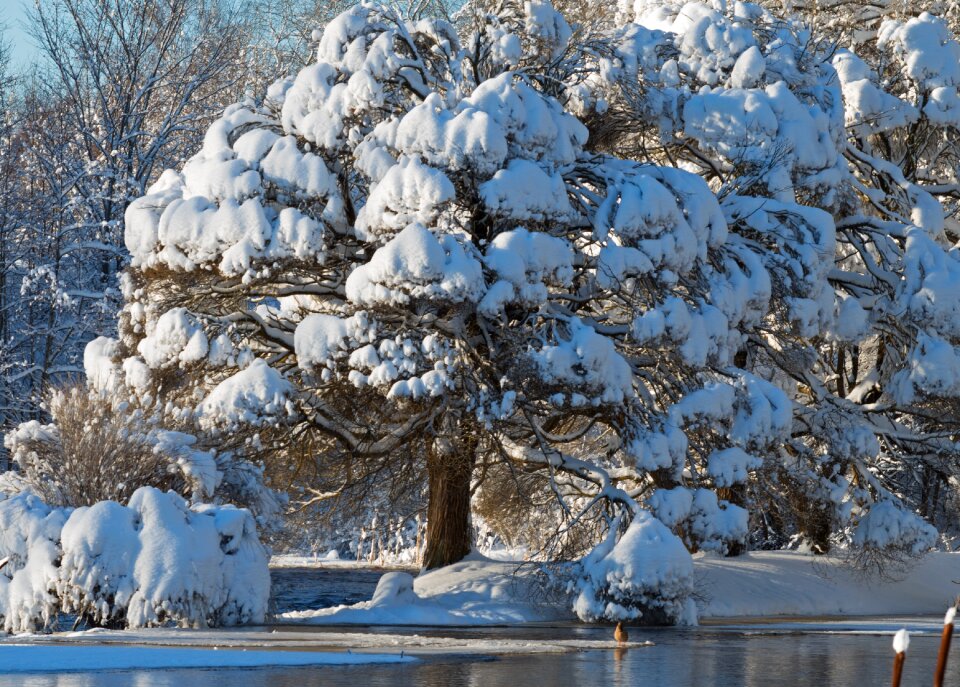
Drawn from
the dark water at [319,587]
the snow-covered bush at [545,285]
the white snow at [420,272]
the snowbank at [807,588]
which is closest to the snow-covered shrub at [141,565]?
the dark water at [319,587]

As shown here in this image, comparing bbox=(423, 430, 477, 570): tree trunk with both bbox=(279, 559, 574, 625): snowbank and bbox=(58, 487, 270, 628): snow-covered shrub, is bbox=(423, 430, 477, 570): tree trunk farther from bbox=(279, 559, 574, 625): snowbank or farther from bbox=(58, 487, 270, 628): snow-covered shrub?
bbox=(58, 487, 270, 628): snow-covered shrub

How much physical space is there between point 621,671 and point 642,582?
701 centimetres

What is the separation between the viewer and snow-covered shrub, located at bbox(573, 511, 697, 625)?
61.2 feet

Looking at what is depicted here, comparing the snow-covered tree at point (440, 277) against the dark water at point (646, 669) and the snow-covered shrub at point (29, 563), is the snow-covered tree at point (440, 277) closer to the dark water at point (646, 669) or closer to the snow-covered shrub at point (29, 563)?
the snow-covered shrub at point (29, 563)

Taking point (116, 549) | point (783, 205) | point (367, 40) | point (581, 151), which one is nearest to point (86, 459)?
point (116, 549)

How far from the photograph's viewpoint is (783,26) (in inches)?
1027

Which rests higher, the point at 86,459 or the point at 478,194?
the point at 478,194

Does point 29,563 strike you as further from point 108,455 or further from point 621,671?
point 621,671

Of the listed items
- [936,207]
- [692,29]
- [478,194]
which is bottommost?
[478,194]

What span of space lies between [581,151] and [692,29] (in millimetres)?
4131

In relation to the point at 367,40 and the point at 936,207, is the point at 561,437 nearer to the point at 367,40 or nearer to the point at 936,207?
the point at 367,40

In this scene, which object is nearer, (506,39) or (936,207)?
(506,39)

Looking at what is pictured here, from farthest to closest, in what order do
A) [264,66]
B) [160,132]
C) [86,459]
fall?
[264,66]
[160,132]
[86,459]

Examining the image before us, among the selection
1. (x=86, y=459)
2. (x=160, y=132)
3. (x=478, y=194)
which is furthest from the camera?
(x=160, y=132)
